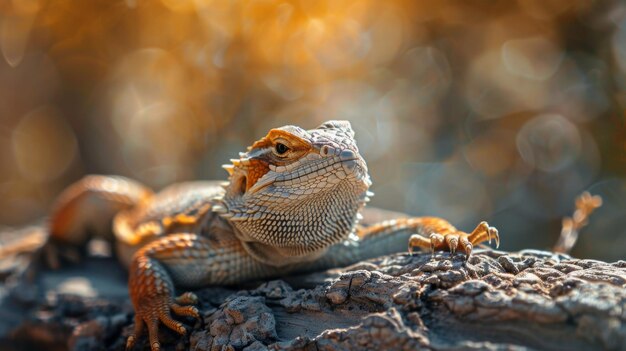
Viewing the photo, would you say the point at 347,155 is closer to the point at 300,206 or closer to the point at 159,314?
the point at 300,206

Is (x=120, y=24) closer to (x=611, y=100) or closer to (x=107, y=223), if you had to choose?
(x=107, y=223)

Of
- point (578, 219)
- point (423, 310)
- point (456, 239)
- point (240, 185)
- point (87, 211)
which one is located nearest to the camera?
point (423, 310)

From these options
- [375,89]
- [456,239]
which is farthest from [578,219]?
[375,89]

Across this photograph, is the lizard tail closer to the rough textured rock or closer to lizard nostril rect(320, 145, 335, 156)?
the rough textured rock

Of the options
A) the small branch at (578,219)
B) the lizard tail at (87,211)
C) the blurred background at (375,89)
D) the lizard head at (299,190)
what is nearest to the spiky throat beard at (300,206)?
the lizard head at (299,190)

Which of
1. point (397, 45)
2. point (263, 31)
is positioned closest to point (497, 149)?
point (397, 45)
